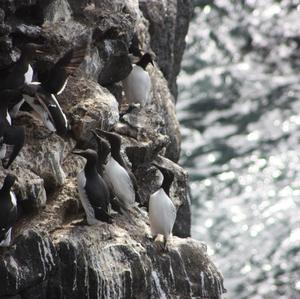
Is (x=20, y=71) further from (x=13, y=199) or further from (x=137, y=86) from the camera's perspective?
(x=137, y=86)

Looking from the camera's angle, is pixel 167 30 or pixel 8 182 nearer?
pixel 8 182

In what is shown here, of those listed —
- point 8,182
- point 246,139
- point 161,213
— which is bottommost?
point 246,139

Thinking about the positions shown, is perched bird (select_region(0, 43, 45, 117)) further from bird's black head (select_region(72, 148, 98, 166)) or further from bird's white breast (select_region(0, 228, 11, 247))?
bird's white breast (select_region(0, 228, 11, 247))

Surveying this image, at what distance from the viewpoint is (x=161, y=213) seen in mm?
10875

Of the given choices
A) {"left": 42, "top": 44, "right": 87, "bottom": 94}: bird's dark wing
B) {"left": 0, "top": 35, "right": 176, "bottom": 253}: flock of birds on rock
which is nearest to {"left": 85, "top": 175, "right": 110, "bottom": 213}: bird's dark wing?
{"left": 0, "top": 35, "right": 176, "bottom": 253}: flock of birds on rock

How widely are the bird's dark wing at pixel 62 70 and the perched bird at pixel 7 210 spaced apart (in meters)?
1.51

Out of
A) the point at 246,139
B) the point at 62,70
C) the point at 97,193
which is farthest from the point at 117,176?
the point at 246,139

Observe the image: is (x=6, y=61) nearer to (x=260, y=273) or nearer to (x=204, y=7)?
(x=260, y=273)

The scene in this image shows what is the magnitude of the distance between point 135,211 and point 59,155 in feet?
3.60

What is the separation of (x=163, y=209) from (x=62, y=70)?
169cm

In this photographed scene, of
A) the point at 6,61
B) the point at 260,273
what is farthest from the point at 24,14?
the point at 260,273

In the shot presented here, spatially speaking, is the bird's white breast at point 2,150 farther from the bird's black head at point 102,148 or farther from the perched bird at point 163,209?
the perched bird at point 163,209

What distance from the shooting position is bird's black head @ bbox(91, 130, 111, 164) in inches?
430

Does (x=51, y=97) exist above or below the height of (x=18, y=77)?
below
